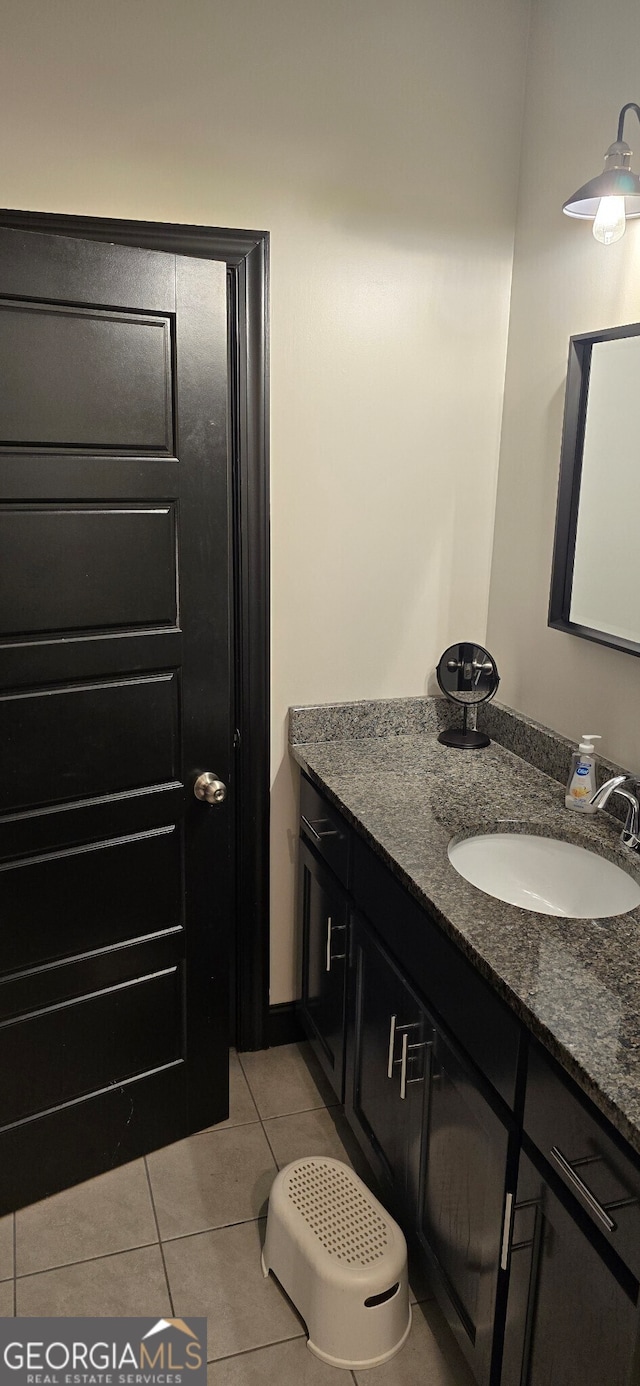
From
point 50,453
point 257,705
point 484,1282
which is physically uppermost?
point 50,453

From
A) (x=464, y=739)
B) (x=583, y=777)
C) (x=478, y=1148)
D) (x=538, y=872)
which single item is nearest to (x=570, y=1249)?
(x=478, y=1148)

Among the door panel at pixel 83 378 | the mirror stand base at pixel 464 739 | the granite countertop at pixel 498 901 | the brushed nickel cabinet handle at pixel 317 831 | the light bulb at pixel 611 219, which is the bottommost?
the brushed nickel cabinet handle at pixel 317 831

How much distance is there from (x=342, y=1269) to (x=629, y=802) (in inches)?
39.1

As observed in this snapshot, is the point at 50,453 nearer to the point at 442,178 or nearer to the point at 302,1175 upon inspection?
the point at 442,178

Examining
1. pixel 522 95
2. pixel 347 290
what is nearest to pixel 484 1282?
pixel 347 290

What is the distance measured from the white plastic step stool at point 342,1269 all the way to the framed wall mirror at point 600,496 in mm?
1217

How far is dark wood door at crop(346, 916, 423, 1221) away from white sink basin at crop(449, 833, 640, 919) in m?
0.26

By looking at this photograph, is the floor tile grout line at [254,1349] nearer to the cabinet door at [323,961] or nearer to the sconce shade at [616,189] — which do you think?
the cabinet door at [323,961]

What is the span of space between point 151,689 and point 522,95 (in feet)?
5.36

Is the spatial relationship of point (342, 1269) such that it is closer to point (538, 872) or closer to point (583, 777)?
point (538, 872)

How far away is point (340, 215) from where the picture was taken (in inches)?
88.6

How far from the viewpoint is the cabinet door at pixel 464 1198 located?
1.52 metres

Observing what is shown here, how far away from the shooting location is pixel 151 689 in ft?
6.72

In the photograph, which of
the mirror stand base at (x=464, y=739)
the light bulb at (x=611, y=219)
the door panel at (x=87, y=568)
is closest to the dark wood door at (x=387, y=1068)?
the mirror stand base at (x=464, y=739)
